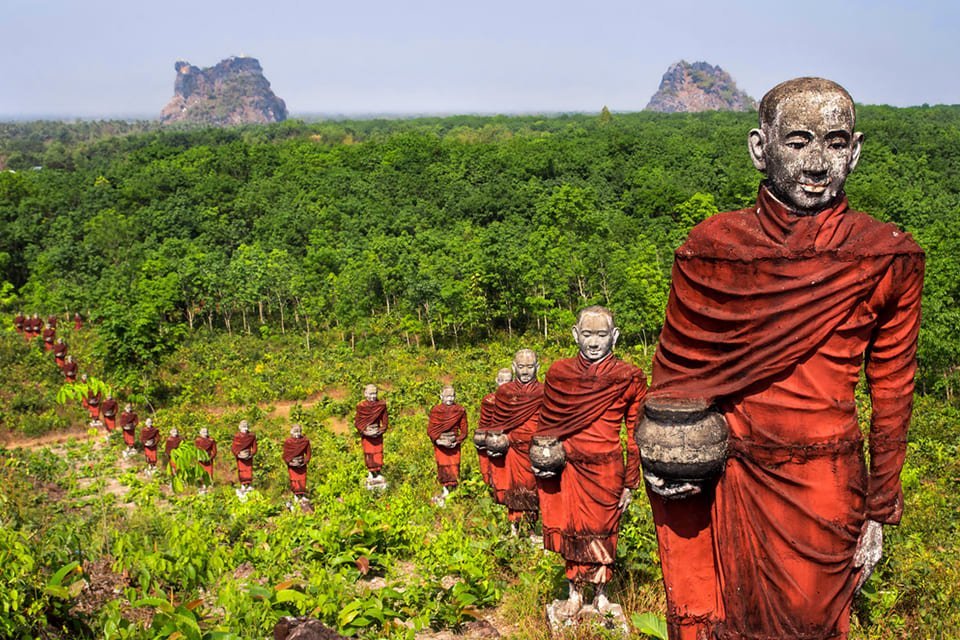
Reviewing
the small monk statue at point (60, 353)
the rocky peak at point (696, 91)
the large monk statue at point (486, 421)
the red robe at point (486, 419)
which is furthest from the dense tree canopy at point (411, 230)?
the rocky peak at point (696, 91)

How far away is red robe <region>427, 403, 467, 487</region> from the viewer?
9.79 meters

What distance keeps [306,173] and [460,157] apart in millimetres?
10544

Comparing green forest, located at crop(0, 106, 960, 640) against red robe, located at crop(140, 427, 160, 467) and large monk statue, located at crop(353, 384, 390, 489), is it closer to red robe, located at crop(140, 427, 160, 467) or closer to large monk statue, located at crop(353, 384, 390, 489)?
large monk statue, located at crop(353, 384, 390, 489)

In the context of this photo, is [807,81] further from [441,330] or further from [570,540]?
[441,330]

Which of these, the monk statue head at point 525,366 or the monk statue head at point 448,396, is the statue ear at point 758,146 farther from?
the monk statue head at point 448,396

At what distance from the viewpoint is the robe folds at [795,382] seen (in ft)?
8.45

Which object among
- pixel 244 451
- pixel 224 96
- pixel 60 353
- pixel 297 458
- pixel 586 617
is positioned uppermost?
pixel 224 96

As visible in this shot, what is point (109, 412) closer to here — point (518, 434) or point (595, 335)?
point (518, 434)

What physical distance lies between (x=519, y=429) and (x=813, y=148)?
5394mm

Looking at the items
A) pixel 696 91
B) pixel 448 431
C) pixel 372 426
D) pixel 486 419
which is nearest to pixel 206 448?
pixel 372 426

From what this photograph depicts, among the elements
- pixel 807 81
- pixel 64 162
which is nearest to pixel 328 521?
pixel 807 81

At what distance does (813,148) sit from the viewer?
261 centimetres

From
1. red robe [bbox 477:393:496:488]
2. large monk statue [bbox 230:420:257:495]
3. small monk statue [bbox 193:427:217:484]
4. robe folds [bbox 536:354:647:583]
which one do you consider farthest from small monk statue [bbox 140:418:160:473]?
robe folds [bbox 536:354:647:583]

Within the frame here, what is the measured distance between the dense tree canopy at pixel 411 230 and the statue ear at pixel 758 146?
16872mm
